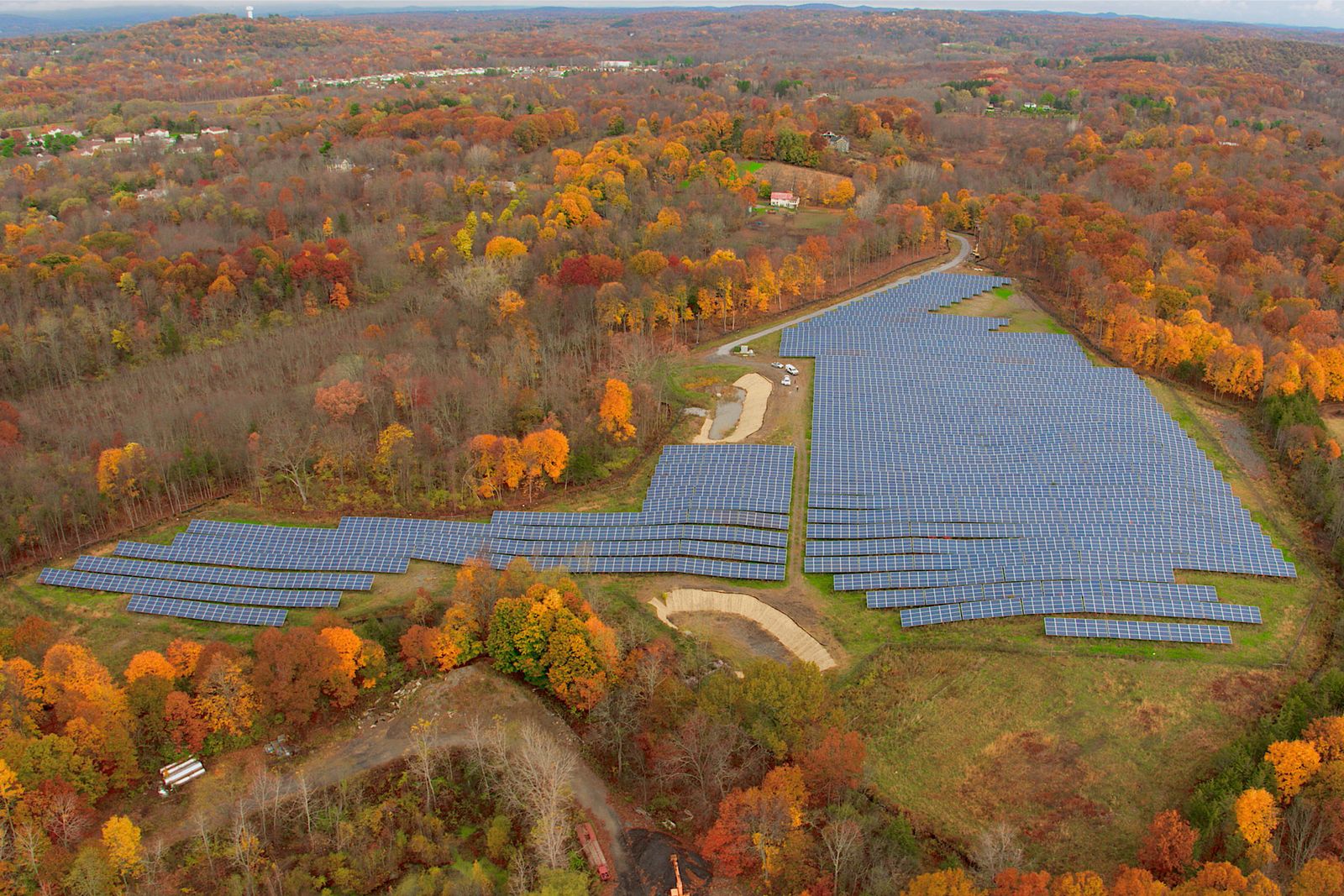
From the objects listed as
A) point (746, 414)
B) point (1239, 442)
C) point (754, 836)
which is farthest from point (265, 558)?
point (1239, 442)

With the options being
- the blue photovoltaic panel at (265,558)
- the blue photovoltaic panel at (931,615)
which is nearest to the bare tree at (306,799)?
the blue photovoltaic panel at (265,558)

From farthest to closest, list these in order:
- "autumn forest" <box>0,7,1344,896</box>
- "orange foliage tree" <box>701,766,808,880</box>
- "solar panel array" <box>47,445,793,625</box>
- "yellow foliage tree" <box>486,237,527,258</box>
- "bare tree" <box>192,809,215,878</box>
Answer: "yellow foliage tree" <box>486,237,527,258</box> → "solar panel array" <box>47,445,793,625</box> → "autumn forest" <box>0,7,1344,896</box> → "bare tree" <box>192,809,215,878</box> → "orange foliage tree" <box>701,766,808,880</box>

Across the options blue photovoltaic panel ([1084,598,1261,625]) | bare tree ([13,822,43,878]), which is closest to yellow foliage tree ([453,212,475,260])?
bare tree ([13,822,43,878])

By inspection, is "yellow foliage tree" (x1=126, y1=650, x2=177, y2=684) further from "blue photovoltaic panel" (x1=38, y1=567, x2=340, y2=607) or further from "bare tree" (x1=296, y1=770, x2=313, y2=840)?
"blue photovoltaic panel" (x1=38, y1=567, x2=340, y2=607)

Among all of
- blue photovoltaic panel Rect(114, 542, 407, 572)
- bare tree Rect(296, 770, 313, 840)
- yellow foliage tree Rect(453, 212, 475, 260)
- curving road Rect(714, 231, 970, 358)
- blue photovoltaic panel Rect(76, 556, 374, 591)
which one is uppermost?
yellow foliage tree Rect(453, 212, 475, 260)

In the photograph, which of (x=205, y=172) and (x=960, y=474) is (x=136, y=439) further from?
(x=205, y=172)

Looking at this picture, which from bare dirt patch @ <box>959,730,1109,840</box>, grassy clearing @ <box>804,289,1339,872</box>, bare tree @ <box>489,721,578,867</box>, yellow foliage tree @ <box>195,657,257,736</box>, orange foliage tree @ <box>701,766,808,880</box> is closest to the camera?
orange foliage tree @ <box>701,766,808,880</box>
